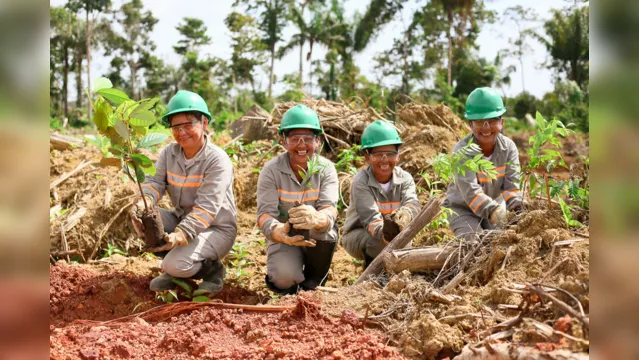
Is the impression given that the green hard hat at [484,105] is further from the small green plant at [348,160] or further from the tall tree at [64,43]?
the tall tree at [64,43]

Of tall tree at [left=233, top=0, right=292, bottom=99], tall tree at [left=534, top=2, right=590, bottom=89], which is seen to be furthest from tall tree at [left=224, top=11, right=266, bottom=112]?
tall tree at [left=534, top=2, right=590, bottom=89]

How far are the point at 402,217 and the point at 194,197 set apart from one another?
5.35 ft

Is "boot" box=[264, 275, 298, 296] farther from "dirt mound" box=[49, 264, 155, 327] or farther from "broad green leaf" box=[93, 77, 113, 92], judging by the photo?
"broad green leaf" box=[93, 77, 113, 92]

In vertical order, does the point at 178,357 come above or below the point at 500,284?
below

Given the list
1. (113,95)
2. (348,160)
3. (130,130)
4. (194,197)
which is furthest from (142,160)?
(348,160)

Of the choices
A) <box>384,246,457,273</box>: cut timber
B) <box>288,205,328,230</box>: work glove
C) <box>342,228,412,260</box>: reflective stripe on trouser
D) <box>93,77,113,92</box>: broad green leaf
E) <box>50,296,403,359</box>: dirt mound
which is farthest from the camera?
<box>342,228,412,260</box>: reflective stripe on trouser

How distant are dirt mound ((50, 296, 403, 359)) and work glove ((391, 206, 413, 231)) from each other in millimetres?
1088

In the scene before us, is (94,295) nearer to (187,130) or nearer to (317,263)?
(187,130)

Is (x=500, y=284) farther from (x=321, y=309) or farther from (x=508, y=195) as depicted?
(x=508, y=195)

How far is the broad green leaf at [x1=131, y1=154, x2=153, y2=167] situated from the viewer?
356 centimetres
